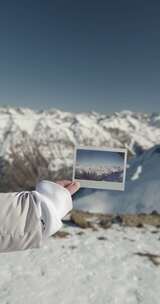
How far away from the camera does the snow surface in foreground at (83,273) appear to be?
425 inches

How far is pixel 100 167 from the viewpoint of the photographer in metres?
5.21

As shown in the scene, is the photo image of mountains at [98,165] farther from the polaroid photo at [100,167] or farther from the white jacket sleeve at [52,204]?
the white jacket sleeve at [52,204]

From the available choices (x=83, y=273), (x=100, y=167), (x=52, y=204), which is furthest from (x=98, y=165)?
(x=83, y=273)

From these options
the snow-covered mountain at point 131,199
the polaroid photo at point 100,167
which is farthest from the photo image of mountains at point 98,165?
the snow-covered mountain at point 131,199

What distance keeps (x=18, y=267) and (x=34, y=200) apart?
11631 mm

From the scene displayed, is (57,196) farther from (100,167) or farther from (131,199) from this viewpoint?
(131,199)

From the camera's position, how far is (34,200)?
2.13 meters

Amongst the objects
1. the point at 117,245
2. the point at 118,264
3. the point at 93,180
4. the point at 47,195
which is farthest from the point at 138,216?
the point at 47,195

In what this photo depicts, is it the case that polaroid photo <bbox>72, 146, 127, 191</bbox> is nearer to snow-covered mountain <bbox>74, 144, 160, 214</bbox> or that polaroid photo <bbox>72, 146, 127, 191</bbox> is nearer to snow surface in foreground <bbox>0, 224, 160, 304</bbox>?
snow surface in foreground <bbox>0, 224, 160, 304</bbox>

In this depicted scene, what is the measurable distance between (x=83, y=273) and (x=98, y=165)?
8.28 meters

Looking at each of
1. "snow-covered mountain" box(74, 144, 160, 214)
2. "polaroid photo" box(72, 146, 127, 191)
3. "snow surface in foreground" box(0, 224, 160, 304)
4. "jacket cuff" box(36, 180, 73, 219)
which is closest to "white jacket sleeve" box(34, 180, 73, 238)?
"jacket cuff" box(36, 180, 73, 219)

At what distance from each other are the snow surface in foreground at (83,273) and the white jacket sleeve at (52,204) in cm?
903

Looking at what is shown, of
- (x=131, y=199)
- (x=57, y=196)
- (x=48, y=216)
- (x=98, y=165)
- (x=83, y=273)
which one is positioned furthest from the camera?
(x=131, y=199)

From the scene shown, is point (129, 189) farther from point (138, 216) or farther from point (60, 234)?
point (60, 234)
